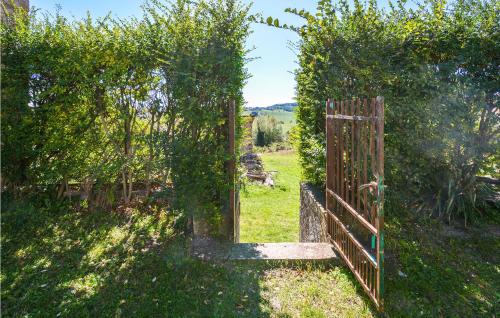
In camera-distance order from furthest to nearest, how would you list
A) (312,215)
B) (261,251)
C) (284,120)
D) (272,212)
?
(284,120) < (272,212) < (312,215) < (261,251)

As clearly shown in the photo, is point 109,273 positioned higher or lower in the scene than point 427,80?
lower

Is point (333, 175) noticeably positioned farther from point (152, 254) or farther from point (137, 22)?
point (137, 22)

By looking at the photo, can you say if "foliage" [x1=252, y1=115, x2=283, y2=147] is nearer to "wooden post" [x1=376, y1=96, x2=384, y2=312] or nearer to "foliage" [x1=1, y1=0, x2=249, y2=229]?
"foliage" [x1=1, y1=0, x2=249, y2=229]

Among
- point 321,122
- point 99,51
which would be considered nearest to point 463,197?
point 321,122

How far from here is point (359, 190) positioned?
9.39 feet

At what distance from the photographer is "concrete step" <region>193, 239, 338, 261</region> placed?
3.56m

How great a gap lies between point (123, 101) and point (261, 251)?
2.84m

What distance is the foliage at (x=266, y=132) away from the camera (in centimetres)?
2288

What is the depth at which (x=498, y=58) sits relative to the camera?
3.99 m

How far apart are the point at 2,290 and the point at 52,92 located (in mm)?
2636

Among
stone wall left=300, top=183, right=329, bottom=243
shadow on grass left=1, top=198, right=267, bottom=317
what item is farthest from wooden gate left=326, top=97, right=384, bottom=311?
shadow on grass left=1, top=198, right=267, bottom=317

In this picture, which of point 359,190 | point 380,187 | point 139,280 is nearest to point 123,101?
point 139,280

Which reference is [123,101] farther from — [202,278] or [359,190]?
[359,190]

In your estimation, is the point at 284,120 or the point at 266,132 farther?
the point at 284,120
